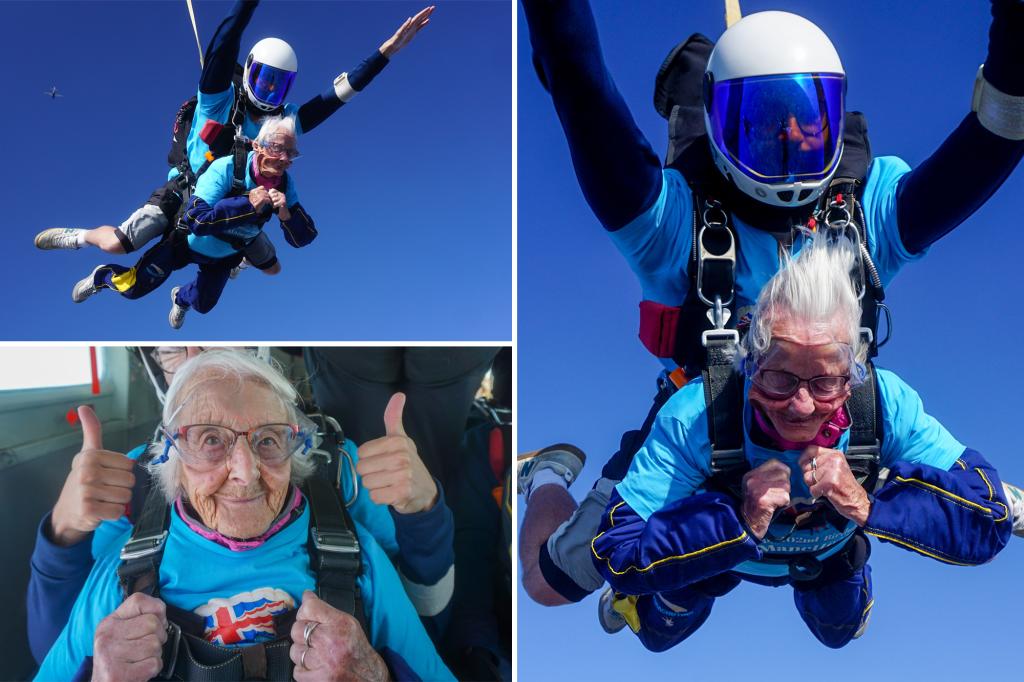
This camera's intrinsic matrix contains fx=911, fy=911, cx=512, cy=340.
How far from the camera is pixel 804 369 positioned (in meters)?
2.39

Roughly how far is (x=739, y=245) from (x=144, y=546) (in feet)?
11.8

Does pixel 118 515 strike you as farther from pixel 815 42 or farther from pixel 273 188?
pixel 815 42

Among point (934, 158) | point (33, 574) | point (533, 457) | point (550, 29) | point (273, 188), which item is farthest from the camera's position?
point (273, 188)

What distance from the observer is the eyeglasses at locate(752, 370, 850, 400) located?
239 centimetres

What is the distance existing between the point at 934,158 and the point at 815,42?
1.55ft

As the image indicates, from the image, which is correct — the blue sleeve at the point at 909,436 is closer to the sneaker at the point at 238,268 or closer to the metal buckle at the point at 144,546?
the metal buckle at the point at 144,546

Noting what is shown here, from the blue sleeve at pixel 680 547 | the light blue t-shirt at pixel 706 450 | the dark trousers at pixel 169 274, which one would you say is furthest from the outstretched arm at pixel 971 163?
the dark trousers at pixel 169 274

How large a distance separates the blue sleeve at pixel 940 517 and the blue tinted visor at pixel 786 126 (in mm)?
878

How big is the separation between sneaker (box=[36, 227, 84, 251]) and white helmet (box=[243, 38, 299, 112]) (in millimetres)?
1519

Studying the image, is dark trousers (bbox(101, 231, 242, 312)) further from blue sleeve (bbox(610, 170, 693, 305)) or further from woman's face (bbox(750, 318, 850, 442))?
woman's face (bbox(750, 318, 850, 442))

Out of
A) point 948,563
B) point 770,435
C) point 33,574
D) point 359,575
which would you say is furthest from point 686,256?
point 33,574

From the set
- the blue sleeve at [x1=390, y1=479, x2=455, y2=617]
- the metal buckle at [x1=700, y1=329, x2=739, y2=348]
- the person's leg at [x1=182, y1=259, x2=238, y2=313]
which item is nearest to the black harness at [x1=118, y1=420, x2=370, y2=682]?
the blue sleeve at [x1=390, y1=479, x2=455, y2=617]

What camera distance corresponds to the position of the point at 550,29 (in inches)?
86.0

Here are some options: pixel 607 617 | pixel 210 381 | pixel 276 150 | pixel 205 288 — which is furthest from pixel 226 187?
pixel 607 617
